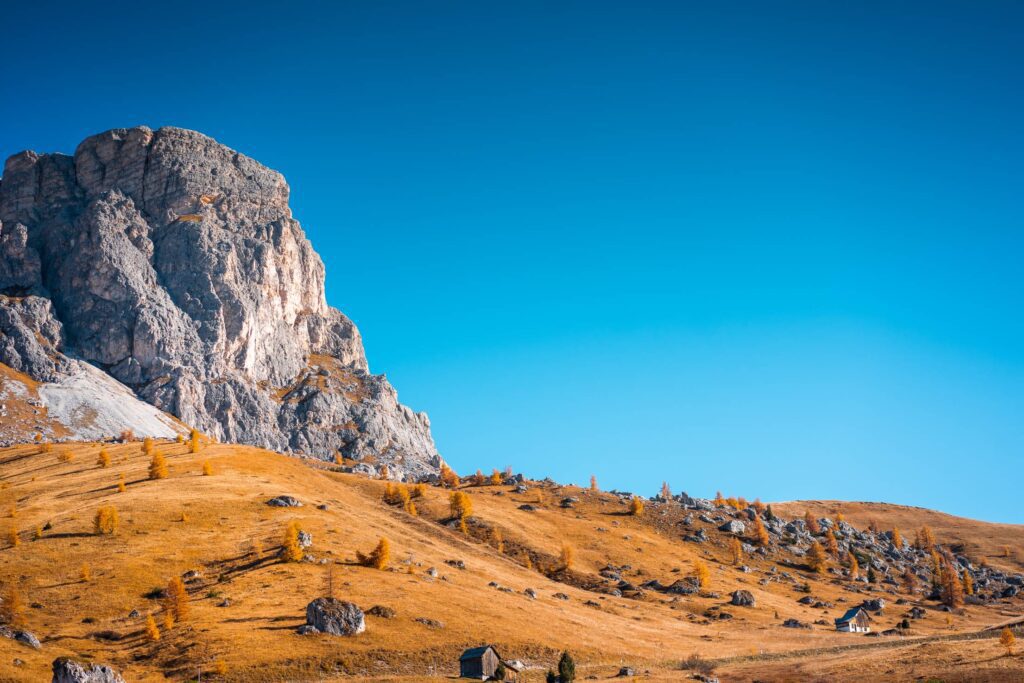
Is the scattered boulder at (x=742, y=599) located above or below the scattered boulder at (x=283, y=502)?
below

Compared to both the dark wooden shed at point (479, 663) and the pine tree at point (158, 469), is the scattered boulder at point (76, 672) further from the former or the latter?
the pine tree at point (158, 469)

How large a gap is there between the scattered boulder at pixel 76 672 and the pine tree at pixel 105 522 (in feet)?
184

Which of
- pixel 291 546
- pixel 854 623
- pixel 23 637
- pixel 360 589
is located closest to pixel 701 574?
pixel 854 623

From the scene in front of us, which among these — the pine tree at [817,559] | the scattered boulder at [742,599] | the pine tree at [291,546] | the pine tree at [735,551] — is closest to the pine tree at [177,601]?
the pine tree at [291,546]

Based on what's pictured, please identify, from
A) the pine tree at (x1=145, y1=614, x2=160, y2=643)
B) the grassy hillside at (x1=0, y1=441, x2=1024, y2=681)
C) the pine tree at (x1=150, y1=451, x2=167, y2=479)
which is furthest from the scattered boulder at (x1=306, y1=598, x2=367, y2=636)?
the pine tree at (x1=150, y1=451, x2=167, y2=479)

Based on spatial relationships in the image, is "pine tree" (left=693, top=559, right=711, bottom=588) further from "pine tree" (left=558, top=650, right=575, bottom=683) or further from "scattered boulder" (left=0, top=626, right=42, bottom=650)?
"scattered boulder" (left=0, top=626, right=42, bottom=650)

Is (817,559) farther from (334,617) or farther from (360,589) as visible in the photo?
(334,617)

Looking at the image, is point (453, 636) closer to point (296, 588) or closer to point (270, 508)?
point (296, 588)

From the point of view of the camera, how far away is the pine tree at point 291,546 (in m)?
109

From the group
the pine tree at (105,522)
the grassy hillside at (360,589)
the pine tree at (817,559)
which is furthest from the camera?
the pine tree at (817,559)

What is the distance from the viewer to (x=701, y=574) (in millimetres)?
159000

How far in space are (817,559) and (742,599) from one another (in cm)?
A: 5466

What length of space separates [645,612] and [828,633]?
95.0ft

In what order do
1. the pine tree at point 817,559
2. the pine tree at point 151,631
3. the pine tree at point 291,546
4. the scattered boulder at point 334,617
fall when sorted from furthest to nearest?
the pine tree at point 817,559
the pine tree at point 291,546
the scattered boulder at point 334,617
the pine tree at point 151,631
